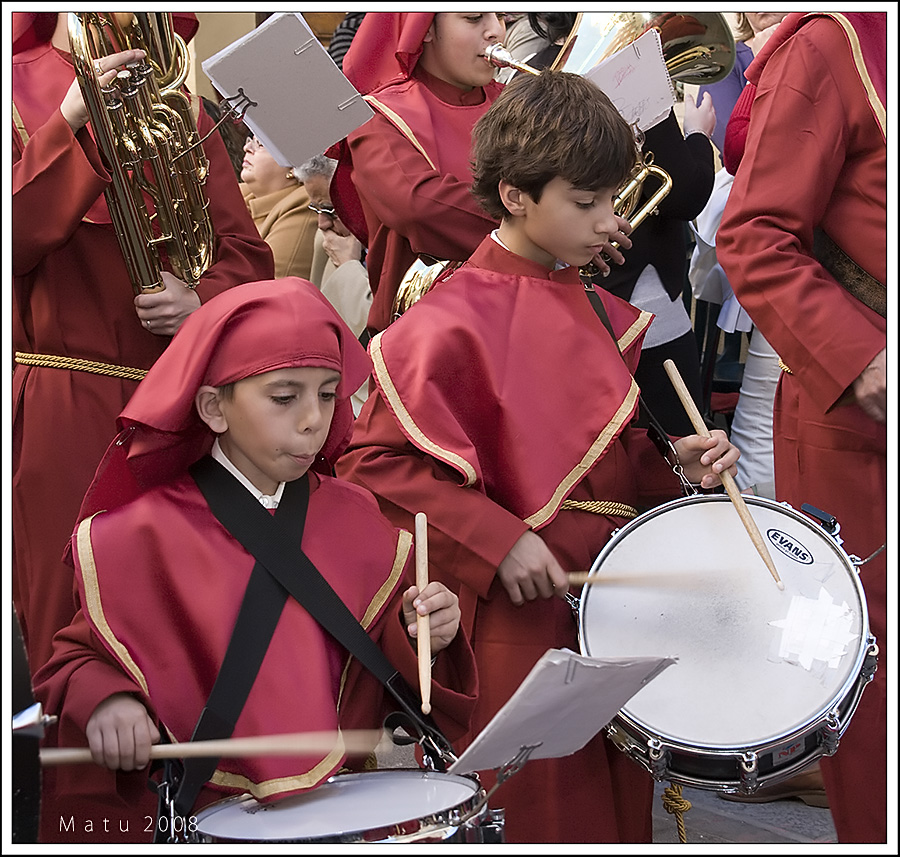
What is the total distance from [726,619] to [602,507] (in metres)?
0.39

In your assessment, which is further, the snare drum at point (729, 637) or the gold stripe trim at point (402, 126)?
the gold stripe trim at point (402, 126)

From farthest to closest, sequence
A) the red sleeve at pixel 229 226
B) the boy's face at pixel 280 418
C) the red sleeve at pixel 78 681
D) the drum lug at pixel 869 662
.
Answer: the red sleeve at pixel 229 226
the drum lug at pixel 869 662
the boy's face at pixel 280 418
the red sleeve at pixel 78 681

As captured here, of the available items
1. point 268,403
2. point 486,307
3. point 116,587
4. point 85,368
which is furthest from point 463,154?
point 116,587

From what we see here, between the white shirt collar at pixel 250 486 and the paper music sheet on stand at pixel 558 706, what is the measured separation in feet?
2.09

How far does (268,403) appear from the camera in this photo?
205cm

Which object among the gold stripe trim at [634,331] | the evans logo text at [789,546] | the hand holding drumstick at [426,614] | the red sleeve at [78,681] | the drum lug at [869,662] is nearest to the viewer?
the red sleeve at [78,681]

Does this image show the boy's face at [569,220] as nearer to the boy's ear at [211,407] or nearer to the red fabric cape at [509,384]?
the red fabric cape at [509,384]

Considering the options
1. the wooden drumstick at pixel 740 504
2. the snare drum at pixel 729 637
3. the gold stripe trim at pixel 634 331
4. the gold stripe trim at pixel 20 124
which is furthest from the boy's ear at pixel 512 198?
the gold stripe trim at pixel 20 124

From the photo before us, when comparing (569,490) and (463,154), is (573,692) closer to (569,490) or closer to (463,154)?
(569,490)

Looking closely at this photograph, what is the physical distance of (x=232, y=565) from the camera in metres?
2.02

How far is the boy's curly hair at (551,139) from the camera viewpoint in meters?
2.50

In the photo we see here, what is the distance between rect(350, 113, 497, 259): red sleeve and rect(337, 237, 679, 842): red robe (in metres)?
0.65

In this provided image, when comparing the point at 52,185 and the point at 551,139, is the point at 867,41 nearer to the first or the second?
the point at 551,139

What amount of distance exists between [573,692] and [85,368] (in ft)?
5.13
